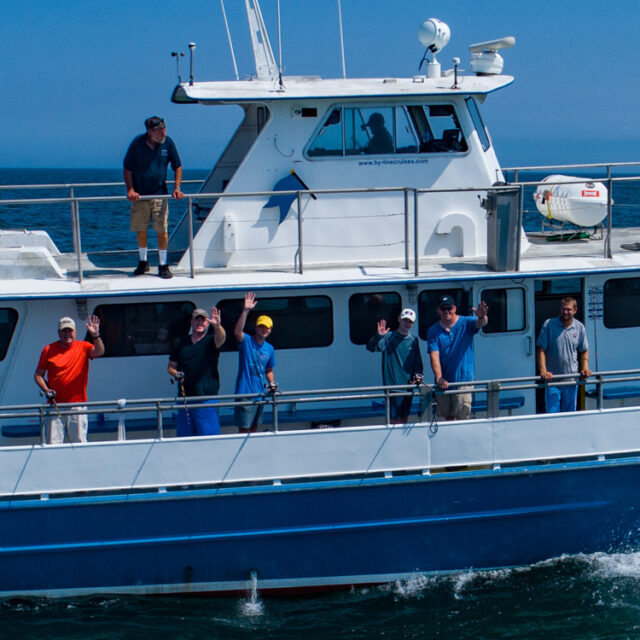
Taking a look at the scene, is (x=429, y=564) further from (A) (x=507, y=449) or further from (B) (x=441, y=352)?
(B) (x=441, y=352)

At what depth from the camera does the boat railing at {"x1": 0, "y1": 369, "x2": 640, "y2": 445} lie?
7.02 m

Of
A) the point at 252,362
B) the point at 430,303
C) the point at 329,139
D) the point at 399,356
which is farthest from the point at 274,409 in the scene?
the point at 329,139

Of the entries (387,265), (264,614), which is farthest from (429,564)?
(387,265)

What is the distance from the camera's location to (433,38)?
905 cm

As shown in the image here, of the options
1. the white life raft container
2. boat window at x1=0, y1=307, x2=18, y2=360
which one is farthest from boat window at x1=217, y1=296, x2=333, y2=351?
→ the white life raft container

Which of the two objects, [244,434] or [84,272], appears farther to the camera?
[84,272]

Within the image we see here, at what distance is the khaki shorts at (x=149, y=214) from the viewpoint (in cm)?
809

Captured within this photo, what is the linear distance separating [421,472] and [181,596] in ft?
7.94

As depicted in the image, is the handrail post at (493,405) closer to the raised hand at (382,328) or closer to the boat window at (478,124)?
the raised hand at (382,328)

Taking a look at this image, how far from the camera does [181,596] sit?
757 centimetres

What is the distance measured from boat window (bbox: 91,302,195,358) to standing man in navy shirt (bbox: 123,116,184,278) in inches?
13.7

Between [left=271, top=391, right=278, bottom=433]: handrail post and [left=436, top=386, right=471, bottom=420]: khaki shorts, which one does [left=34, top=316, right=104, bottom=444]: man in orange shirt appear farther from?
[left=436, top=386, right=471, bottom=420]: khaki shorts

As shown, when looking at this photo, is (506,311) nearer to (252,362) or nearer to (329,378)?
(329,378)

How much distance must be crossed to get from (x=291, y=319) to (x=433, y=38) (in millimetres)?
3461
